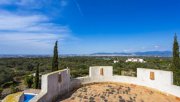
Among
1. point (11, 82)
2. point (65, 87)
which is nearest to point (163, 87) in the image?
point (65, 87)

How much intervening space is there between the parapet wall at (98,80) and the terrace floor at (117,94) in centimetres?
46

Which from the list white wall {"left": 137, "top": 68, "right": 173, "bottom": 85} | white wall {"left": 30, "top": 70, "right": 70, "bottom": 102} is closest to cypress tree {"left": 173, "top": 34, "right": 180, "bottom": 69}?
white wall {"left": 137, "top": 68, "right": 173, "bottom": 85}

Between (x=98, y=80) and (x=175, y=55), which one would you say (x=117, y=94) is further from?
(x=175, y=55)

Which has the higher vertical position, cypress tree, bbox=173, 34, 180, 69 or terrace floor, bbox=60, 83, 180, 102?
cypress tree, bbox=173, 34, 180, 69

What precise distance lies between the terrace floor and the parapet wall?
0.46m

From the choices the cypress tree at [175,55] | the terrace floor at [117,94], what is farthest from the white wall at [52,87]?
the cypress tree at [175,55]

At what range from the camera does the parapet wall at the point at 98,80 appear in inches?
407

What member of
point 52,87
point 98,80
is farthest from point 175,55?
point 52,87

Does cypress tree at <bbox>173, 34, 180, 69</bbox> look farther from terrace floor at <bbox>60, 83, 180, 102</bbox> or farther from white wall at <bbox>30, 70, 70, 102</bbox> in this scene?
white wall at <bbox>30, 70, 70, 102</bbox>

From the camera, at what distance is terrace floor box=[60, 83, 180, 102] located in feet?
37.4

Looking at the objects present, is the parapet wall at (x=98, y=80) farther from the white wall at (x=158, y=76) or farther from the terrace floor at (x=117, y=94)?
the terrace floor at (x=117, y=94)

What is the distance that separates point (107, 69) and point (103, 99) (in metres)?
4.76

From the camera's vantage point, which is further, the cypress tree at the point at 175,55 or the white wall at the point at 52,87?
the cypress tree at the point at 175,55

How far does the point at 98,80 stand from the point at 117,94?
12.0 ft
